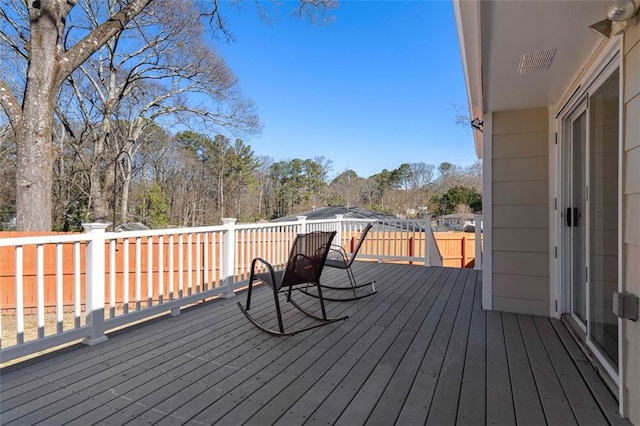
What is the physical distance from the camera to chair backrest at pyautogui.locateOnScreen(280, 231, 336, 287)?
297 cm

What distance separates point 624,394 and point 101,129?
15.5 meters

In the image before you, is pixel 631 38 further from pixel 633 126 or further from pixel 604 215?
pixel 604 215

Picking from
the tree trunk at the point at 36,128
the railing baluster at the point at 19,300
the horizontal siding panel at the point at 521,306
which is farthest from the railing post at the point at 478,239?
the tree trunk at the point at 36,128

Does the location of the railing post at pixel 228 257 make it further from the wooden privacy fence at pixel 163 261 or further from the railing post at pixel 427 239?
the railing post at pixel 427 239

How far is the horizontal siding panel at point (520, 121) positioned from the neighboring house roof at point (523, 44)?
25cm

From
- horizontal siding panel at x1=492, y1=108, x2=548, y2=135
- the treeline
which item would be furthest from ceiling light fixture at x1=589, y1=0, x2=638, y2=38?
the treeline

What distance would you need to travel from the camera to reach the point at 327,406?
5.78 feet

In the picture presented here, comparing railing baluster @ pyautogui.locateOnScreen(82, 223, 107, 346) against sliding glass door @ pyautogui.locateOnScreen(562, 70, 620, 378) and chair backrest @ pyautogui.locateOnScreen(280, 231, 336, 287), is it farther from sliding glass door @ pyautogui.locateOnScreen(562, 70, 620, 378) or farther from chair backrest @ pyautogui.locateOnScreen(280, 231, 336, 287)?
sliding glass door @ pyautogui.locateOnScreen(562, 70, 620, 378)

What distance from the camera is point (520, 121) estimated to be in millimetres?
3463

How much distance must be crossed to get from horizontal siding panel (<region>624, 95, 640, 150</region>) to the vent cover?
802mm

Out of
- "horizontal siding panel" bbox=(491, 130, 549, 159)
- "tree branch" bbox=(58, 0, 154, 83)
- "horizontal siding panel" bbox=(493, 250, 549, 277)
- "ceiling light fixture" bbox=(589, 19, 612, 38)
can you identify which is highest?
"tree branch" bbox=(58, 0, 154, 83)

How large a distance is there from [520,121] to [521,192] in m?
0.74

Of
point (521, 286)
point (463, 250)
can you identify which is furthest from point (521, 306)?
point (463, 250)

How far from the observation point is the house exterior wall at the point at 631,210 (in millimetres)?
1572
